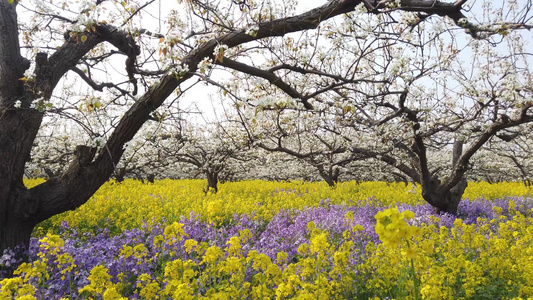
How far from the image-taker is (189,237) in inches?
243

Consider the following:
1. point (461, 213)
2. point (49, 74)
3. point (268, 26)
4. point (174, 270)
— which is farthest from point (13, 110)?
point (461, 213)

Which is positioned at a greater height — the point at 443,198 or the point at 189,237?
the point at 443,198

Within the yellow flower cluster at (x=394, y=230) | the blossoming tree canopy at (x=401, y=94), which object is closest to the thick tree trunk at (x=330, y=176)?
the blossoming tree canopy at (x=401, y=94)

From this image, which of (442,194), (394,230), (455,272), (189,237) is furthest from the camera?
(442,194)

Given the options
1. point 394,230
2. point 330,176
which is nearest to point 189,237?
point 394,230

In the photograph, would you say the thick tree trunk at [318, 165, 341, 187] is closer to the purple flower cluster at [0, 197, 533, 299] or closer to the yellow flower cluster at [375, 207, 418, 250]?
the purple flower cluster at [0, 197, 533, 299]

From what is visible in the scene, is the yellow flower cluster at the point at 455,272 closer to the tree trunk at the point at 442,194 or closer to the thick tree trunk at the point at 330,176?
the tree trunk at the point at 442,194

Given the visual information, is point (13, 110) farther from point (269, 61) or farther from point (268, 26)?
point (269, 61)

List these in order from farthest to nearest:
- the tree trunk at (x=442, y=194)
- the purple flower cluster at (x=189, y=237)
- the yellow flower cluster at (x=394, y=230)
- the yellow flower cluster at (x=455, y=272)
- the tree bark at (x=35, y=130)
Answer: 1. the tree trunk at (x=442, y=194)
2. the tree bark at (x=35, y=130)
3. the purple flower cluster at (x=189, y=237)
4. the yellow flower cluster at (x=455, y=272)
5. the yellow flower cluster at (x=394, y=230)

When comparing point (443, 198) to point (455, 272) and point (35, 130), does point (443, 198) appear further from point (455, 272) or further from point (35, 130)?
point (35, 130)

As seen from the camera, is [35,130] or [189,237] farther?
[189,237]

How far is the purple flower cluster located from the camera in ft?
14.8

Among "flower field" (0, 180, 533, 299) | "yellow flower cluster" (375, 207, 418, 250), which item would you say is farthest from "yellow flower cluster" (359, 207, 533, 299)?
"yellow flower cluster" (375, 207, 418, 250)

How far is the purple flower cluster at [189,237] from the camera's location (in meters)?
4.51
